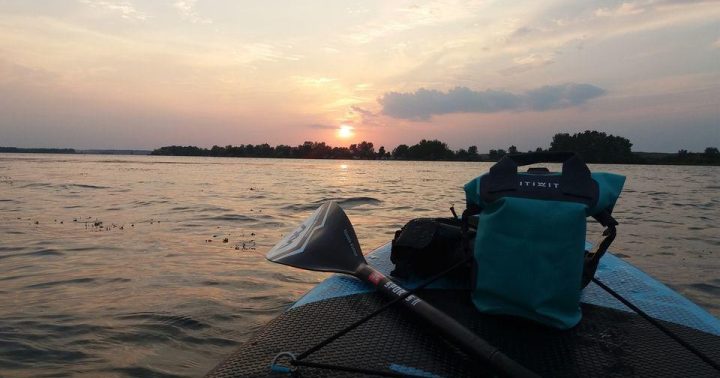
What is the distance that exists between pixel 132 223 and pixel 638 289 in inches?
382

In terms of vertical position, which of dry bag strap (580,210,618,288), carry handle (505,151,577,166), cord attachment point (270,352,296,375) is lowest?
cord attachment point (270,352,296,375)

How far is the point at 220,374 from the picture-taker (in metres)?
2.20

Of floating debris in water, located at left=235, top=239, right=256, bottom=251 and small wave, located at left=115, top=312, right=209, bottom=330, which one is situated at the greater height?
floating debris in water, located at left=235, top=239, right=256, bottom=251

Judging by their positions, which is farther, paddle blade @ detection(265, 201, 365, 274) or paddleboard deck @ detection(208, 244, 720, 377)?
paddle blade @ detection(265, 201, 365, 274)

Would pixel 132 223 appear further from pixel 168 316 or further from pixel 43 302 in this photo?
pixel 168 316

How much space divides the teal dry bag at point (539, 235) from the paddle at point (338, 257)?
0.41 m

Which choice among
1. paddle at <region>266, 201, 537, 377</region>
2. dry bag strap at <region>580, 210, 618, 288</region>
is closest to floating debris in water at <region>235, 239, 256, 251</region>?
paddle at <region>266, 201, 537, 377</region>

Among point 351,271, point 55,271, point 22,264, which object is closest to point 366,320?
point 351,271

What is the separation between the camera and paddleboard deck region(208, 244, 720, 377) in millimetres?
2201

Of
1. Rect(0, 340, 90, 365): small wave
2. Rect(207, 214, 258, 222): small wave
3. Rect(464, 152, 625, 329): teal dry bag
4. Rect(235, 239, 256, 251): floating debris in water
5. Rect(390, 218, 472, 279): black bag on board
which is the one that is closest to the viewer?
Rect(464, 152, 625, 329): teal dry bag

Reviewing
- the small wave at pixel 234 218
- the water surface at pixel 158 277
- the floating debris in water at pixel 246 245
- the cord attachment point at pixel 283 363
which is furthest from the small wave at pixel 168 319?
the small wave at pixel 234 218

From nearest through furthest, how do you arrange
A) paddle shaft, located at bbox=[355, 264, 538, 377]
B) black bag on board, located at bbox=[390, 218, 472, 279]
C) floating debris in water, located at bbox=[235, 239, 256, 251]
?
paddle shaft, located at bbox=[355, 264, 538, 377] → black bag on board, located at bbox=[390, 218, 472, 279] → floating debris in water, located at bbox=[235, 239, 256, 251]

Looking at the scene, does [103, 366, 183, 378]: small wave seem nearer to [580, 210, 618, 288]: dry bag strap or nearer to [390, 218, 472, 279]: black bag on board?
[390, 218, 472, 279]: black bag on board

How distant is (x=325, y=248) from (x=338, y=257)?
0.15 meters
